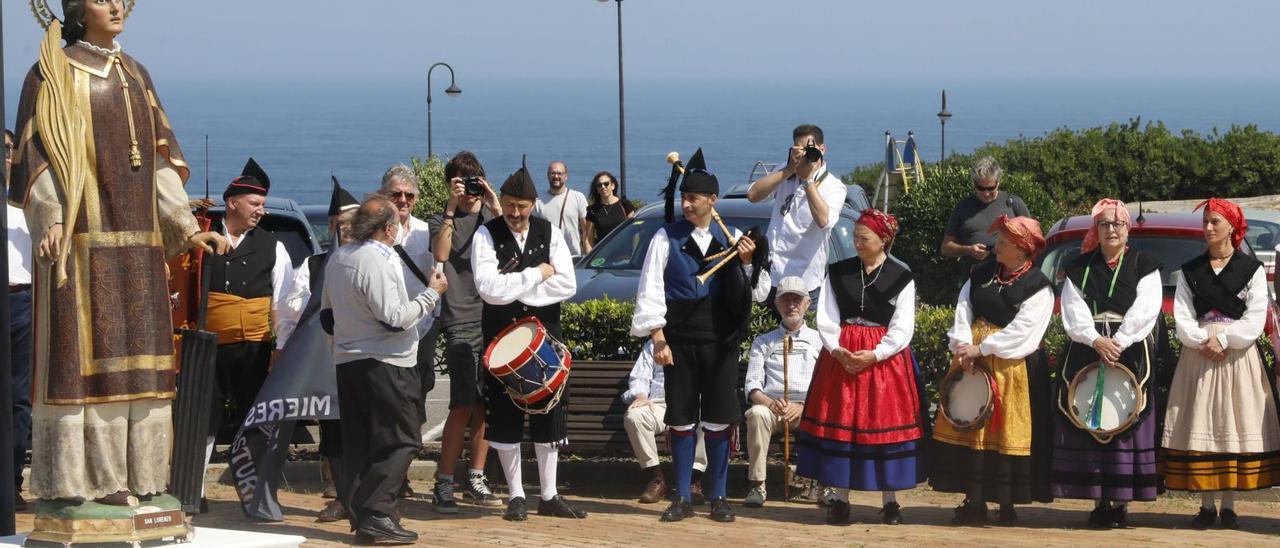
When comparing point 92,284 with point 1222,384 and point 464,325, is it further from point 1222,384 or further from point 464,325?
point 1222,384

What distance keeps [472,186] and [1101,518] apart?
3.69 metres

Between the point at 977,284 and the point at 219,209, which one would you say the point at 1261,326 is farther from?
the point at 219,209

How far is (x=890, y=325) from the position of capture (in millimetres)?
9383

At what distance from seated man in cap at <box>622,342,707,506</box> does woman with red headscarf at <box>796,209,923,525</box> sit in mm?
867

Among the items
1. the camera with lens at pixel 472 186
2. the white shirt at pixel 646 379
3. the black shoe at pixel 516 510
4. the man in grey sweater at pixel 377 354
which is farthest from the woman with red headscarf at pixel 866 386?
the man in grey sweater at pixel 377 354

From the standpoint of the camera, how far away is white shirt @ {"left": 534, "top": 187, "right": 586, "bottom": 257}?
579 inches

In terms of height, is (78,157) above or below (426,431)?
above

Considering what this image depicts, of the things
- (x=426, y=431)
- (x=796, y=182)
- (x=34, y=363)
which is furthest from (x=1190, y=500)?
(x=34, y=363)

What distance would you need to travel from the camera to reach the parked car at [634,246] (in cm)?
1277

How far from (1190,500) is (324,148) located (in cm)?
11949

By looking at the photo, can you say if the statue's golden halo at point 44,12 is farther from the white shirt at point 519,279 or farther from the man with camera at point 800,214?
the man with camera at point 800,214

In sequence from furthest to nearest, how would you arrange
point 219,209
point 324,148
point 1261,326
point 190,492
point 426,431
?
point 324,148 → point 219,209 → point 426,431 → point 1261,326 → point 190,492

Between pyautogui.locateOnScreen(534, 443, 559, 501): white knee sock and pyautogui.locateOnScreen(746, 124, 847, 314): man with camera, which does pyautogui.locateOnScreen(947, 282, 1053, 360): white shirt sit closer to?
pyautogui.locateOnScreen(746, 124, 847, 314): man with camera

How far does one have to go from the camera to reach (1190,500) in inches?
408
